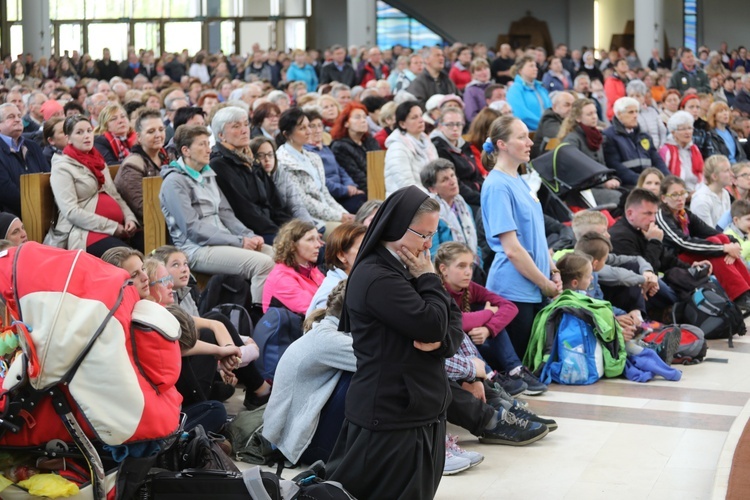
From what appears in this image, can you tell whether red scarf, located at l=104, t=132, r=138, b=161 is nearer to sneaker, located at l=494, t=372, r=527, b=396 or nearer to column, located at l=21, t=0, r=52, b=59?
sneaker, located at l=494, t=372, r=527, b=396

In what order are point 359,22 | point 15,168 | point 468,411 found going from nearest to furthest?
point 468,411 → point 15,168 → point 359,22

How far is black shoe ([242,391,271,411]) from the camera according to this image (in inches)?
225

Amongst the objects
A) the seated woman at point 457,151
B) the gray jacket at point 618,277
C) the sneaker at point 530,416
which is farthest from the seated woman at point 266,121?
the sneaker at point 530,416

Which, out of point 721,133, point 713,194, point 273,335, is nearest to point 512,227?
point 273,335

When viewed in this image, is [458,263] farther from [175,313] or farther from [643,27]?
[643,27]

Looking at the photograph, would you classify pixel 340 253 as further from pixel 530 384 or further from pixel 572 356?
pixel 572 356

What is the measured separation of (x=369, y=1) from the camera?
82.3 ft

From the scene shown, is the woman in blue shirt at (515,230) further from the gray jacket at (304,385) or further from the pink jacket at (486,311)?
the gray jacket at (304,385)

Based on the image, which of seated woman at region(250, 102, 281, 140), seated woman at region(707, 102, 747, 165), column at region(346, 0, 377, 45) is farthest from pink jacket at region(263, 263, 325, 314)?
column at region(346, 0, 377, 45)

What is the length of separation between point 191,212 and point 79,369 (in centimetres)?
328

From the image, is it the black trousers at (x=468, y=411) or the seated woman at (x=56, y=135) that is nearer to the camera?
the black trousers at (x=468, y=411)

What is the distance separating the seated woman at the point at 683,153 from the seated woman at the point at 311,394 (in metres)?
7.25

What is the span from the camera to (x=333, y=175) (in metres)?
8.98

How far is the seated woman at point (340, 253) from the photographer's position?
554 cm
